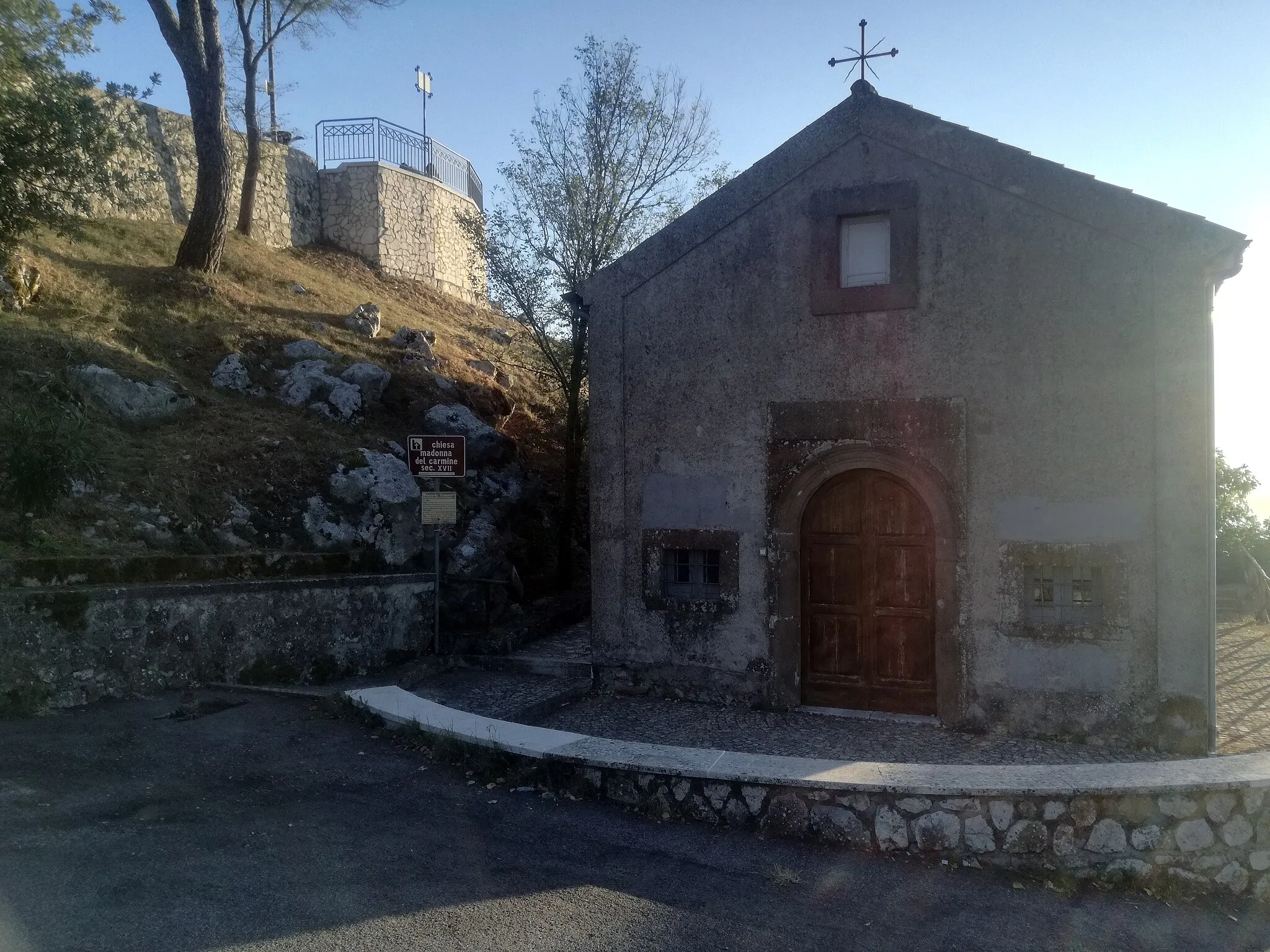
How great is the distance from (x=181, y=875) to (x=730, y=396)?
6.84 metres

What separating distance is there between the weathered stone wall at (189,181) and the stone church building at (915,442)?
11.5 meters

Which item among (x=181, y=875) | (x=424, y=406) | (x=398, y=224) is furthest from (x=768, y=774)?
(x=398, y=224)

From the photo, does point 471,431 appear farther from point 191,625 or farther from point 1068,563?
point 1068,563

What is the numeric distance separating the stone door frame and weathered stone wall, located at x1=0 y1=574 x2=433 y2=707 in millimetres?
4599

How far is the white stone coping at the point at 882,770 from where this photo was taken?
207 inches

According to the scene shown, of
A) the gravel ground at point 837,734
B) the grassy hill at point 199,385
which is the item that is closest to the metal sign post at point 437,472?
the grassy hill at point 199,385

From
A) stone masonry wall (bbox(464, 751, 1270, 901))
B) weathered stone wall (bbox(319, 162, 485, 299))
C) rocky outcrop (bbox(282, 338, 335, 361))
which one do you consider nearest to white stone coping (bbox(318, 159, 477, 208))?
weathered stone wall (bbox(319, 162, 485, 299))

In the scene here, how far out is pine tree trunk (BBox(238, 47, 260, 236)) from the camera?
857 inches

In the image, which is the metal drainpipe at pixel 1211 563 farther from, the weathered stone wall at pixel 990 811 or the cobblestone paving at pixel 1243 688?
the weathered stone wall at pixel 990 811

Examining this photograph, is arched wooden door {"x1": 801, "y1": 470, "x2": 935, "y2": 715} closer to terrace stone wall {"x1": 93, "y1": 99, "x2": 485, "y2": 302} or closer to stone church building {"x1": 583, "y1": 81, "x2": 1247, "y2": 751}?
stone church building {"x1": 583, "y1": 81, "x2": 1247, "y2": 751}

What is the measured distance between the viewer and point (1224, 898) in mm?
5105

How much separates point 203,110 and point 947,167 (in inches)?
567

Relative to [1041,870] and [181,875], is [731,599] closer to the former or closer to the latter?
[1041,870]

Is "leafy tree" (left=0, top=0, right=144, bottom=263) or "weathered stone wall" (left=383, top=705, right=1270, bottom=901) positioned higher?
"leafy tree" (left=0, top=0, right=144, bottom=263)
